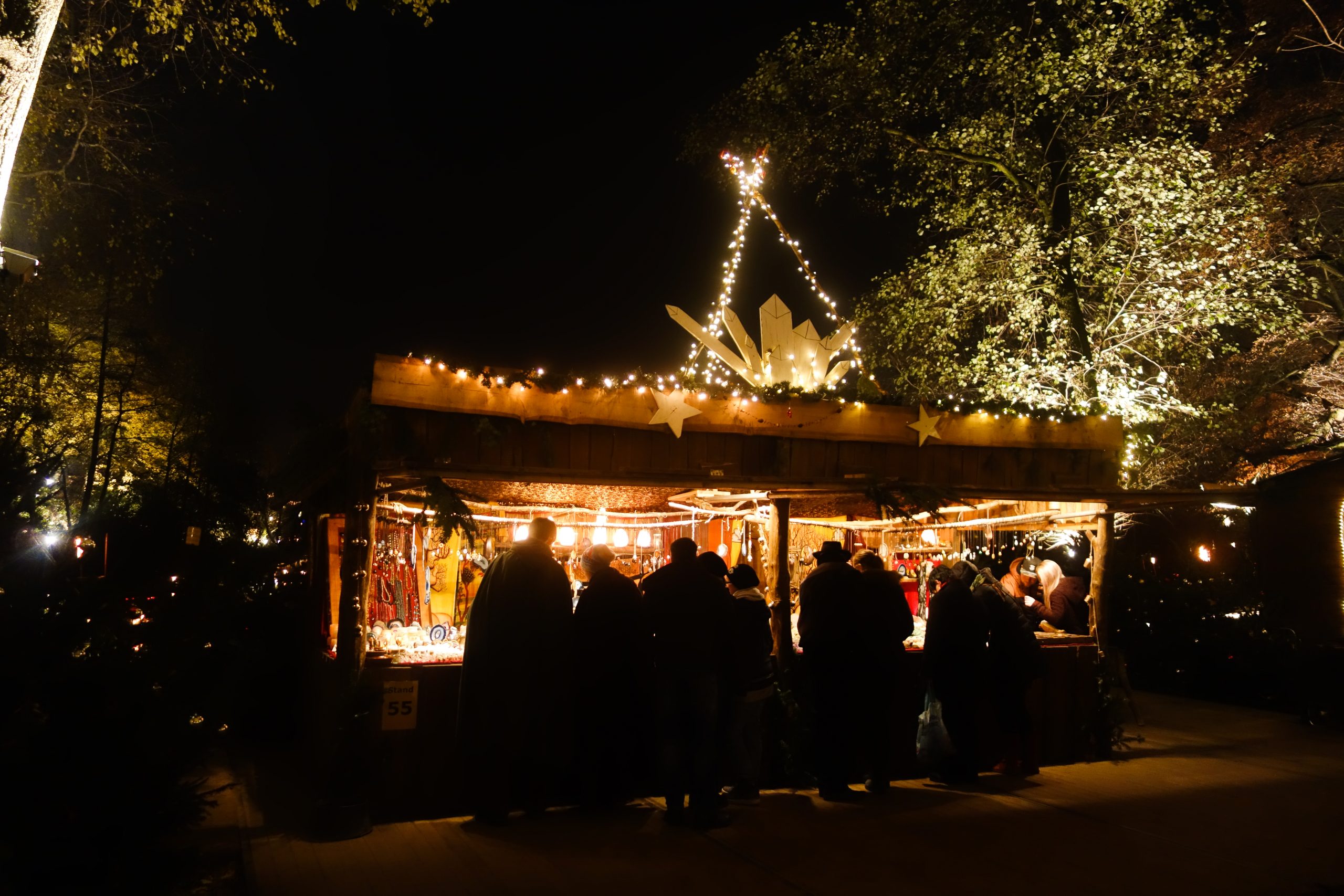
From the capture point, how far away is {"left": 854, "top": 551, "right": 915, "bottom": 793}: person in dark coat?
6.25m

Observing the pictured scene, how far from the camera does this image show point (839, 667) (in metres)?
6.24

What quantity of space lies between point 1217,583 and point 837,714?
1053 cm

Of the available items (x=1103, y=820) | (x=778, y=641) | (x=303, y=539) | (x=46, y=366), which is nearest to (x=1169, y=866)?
(x=1103, y=820)

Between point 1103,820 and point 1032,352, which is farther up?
point 1032,352

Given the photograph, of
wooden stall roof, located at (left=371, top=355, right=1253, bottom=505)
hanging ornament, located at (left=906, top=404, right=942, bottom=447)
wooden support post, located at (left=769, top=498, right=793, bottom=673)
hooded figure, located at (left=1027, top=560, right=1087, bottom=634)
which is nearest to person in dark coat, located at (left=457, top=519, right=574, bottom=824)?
wooden stall roof, located at (left=371, top=355, right=1253, bottom=505)

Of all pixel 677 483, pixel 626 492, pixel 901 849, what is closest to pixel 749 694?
pixel 901 849

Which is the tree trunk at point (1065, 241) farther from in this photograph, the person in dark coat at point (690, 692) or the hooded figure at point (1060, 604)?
the person in dark coat at point (690, 692)

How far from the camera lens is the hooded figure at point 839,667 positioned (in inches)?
245

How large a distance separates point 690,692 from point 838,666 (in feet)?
4.09

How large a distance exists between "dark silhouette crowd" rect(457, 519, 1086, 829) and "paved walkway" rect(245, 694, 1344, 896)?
25 centimetres

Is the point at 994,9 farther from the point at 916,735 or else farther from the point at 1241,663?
the point at 916,735

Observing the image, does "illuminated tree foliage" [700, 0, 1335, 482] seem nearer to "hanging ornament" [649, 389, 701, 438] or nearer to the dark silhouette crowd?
the dark silhouette crowd

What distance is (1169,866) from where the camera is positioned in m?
5.00

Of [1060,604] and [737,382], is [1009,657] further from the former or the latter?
[737,382]
